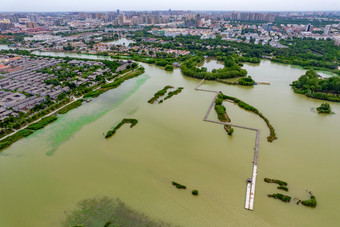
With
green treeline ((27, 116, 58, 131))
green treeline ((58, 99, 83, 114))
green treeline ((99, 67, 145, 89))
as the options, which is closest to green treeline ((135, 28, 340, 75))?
green treeline ((99, 67, 145, 89))

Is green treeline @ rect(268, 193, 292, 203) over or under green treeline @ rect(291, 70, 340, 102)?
under

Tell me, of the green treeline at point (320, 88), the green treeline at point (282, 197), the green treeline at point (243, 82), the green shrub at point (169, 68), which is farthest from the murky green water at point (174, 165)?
the green shrub at point (169, 68)

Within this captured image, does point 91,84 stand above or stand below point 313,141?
above

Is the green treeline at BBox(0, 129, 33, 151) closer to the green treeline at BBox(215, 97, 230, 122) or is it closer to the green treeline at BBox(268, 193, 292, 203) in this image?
the green treeline at BBox(215, 97, 230, 122)

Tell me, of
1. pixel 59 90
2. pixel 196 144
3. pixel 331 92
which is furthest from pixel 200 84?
pixel 59 90

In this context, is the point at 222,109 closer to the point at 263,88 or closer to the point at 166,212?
the point at 263,88

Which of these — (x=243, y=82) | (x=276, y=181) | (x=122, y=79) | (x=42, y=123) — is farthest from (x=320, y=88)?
(x=42, y=123)
